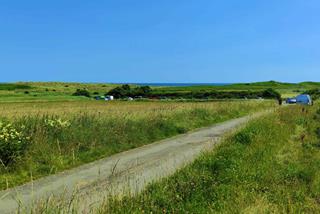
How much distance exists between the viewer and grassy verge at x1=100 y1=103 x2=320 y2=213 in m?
7.73

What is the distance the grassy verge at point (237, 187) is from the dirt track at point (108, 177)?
0.61 m

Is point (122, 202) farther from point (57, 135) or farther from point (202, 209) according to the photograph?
point (57, 135)

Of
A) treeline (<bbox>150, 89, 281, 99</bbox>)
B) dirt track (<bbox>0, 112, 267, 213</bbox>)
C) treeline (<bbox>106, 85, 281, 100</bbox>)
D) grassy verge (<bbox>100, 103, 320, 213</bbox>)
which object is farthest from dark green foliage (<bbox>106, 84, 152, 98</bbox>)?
grassy verge (<bbox>100, 103, 320, 213</bbox>)

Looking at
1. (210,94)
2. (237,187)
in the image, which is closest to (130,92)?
(210,94)

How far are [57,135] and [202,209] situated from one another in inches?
356

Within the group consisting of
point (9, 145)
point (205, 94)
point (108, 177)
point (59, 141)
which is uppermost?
point (9, 145)

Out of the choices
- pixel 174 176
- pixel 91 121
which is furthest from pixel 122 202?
pixel 91 121

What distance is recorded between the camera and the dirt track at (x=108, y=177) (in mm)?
8898

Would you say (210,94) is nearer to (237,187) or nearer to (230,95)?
(230,95)

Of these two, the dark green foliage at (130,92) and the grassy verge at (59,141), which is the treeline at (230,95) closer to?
the dark green foliage at (130,92)

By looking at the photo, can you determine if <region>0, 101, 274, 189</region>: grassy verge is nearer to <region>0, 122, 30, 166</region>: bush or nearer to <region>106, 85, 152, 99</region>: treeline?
<region>0, 122, 30, 166</region>: bush

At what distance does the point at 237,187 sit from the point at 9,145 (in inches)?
248

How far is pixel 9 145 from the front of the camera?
12617 millimetres

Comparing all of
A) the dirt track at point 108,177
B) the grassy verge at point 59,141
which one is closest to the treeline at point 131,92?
the grassy verge at point 59,141
